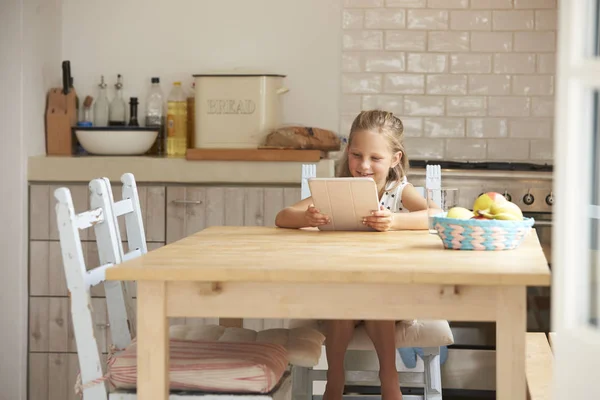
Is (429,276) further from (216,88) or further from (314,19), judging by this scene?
(314,19)

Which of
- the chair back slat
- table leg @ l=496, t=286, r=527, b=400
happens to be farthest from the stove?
table leg @ l=496, t=286, r=527, b=400

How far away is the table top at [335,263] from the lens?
1.84m

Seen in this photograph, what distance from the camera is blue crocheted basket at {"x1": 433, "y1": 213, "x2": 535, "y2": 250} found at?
223 centimetres

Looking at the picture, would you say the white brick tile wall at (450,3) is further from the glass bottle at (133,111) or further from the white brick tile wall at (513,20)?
Result: the glass bottle at (133,111)

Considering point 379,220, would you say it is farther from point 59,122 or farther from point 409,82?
point 59,122

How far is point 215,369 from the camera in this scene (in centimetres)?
207

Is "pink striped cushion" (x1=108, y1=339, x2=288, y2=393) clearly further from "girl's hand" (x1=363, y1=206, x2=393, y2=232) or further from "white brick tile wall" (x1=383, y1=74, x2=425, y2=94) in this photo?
"white brick tile wall" (x1=383, y1=74, x2=425, y2=94)

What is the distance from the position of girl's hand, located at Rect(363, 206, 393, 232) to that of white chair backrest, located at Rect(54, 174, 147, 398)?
668mm

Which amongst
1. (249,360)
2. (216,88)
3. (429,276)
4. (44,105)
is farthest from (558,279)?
(44,105)

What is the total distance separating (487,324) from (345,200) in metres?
1.49

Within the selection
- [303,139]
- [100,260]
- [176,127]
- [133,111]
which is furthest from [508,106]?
[100,260]

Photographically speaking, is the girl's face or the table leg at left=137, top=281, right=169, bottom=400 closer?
the table leg at left=137, top=281, right=169, bottom=400

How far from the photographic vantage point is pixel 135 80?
4559 mm

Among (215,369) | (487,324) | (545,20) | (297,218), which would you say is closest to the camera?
(215,369)
